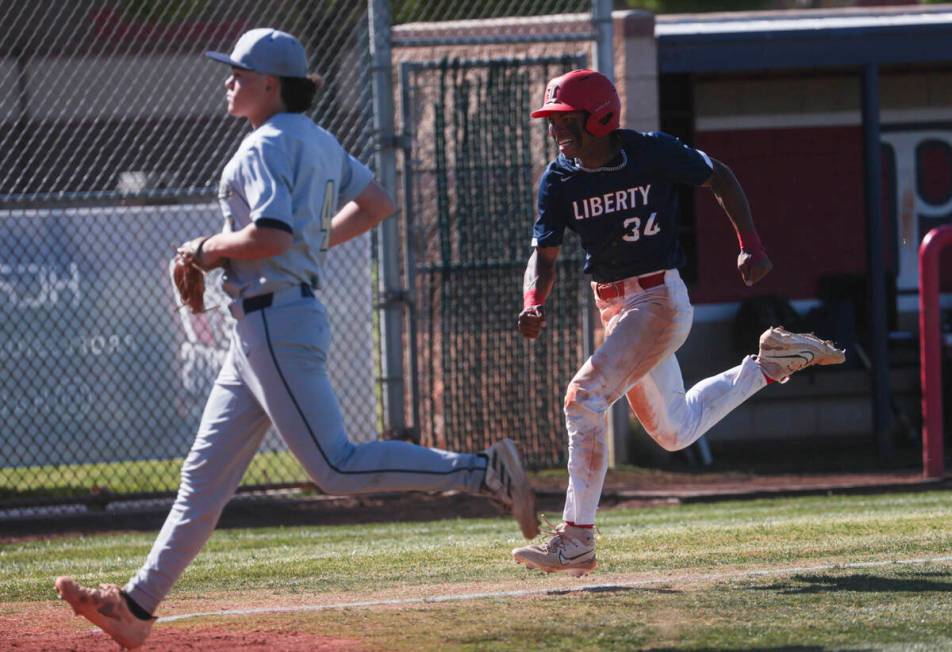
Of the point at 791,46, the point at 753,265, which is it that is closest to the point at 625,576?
the point at 753,265

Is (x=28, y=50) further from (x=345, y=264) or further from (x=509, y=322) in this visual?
(x=509, y=322)

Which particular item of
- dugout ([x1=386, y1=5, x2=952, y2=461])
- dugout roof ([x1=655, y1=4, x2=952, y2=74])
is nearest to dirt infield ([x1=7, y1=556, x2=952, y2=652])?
dugout roof ([x1=655, y1=4, x2=952, y2=74])

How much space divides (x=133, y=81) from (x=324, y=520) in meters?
3.71

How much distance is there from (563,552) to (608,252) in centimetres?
124

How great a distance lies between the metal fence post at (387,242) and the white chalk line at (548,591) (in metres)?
4.79

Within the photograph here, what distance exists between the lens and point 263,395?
15.5ft

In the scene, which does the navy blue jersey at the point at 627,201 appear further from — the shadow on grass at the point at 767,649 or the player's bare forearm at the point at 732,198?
the shadow on grass at the point at 767,649

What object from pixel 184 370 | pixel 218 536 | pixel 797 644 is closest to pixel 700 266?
pixel 184 370

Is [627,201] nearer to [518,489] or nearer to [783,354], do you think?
[783,354]

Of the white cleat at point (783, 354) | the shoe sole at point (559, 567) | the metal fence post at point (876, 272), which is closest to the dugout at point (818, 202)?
the metal fence post at point (876, 272)

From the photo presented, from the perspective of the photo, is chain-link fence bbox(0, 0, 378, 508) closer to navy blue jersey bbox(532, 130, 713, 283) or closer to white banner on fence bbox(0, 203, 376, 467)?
white banner on fence bbox(0, 203, 376, 467)

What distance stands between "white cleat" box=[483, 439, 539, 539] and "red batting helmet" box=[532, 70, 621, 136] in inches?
67.3

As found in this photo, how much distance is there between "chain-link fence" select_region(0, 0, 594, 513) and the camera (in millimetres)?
10617

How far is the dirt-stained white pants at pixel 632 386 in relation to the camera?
5.98 meters
